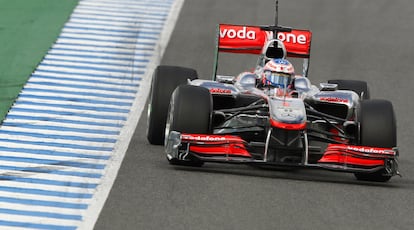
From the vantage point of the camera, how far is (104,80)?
19469mm

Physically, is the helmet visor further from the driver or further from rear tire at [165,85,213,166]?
rear tire at [165,85,213,166]

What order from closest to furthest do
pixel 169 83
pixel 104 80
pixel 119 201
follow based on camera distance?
pixel 119 201, pixel 169 83, pixel 104 80

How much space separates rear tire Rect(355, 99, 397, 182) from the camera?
1402 cm

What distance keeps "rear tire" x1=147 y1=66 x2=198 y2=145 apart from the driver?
3.46 ft

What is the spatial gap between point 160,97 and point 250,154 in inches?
82.3

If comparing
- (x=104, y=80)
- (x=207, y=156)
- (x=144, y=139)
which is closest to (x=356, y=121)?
(x=207, y=156)

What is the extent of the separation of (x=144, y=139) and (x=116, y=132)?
477mm

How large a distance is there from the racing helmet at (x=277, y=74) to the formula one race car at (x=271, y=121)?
0.04 feet

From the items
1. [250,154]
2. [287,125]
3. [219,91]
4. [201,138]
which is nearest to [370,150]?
[287,125]

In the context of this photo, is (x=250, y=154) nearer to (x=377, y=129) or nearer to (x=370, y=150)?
(x=370, y=150)

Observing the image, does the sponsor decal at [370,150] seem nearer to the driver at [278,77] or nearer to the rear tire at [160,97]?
the driver at [278,77]

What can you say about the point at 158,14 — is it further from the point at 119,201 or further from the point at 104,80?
the point at 119,201

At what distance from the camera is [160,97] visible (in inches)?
606

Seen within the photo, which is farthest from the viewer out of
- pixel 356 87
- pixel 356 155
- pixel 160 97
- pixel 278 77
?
pixel 356 87
